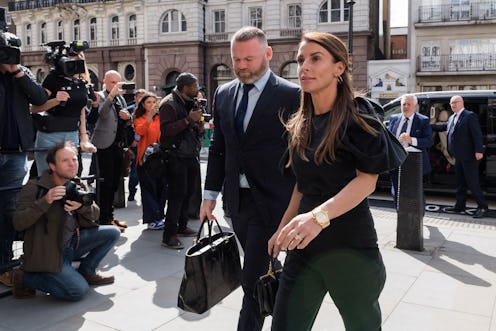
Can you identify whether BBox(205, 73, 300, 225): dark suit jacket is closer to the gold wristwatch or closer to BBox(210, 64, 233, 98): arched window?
the gold wristwatch

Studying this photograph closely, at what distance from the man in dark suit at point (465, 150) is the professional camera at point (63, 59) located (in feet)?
19.7

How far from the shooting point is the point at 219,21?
34438mm

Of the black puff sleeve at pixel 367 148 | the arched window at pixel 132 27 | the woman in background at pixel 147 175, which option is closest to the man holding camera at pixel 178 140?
the woman in background at pixel 147 175

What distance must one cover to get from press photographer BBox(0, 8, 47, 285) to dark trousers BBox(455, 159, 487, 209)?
6626mm

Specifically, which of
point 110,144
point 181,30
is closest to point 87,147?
point 110,144

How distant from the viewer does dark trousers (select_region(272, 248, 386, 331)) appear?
87.1 inches

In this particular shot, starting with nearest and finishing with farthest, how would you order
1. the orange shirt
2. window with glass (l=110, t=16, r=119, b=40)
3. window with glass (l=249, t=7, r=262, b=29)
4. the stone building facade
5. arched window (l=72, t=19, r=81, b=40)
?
the orange shirt
the stone building facade
window with glass (l=249, t=7, r=262, b=29)
window with glass (l=110, t=16, r=119, b=40)
arched window (l=72, t=19, r=81, b=40)

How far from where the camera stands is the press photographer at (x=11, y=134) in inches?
172

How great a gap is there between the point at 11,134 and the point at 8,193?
0.52 metres

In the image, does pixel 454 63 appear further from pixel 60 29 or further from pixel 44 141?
pixel 44 141

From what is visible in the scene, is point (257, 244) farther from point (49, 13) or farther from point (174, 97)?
point (49, 13)

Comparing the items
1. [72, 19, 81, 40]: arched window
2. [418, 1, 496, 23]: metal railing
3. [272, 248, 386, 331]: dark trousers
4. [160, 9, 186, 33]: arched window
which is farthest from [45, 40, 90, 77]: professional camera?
[72, 19, 81, 40]: arched window

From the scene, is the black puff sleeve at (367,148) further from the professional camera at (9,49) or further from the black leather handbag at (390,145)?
the professional camera at (9,49)

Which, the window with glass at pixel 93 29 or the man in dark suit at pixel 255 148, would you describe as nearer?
the man in dark suit at pixel 255 148
